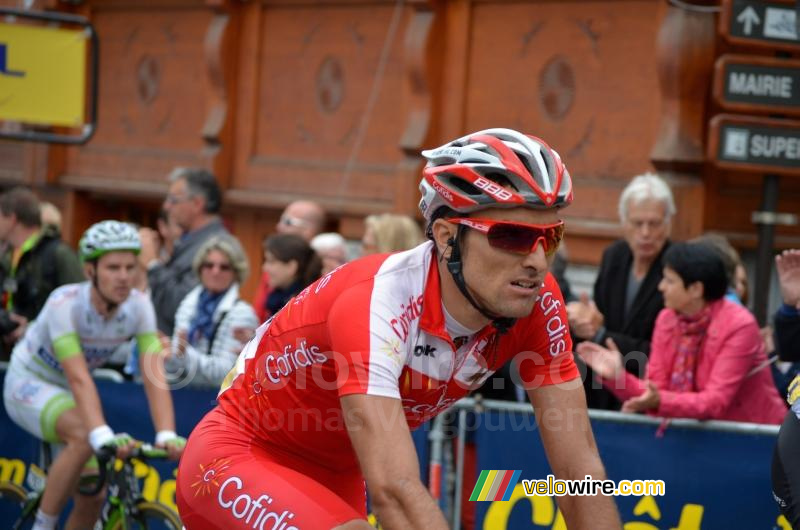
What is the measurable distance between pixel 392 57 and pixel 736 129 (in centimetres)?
464

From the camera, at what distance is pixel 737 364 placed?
6.06m

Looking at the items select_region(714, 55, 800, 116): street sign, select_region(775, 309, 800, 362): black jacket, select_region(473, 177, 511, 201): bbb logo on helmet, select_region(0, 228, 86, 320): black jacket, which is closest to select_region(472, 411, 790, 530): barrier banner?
select_region(775, 309, 800, 362): black jacket

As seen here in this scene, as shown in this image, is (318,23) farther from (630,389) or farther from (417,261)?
(417,261)

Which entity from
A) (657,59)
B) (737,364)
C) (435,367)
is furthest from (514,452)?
(657,59)

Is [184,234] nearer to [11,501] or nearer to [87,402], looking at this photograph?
[11,501]

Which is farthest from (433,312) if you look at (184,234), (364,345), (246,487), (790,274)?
(184,234)

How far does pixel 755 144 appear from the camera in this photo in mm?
7660

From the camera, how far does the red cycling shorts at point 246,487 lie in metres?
3.57

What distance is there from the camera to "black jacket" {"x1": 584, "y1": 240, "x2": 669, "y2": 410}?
263 inches

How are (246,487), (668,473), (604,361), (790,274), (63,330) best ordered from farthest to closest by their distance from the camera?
1. (63,330)
2. (668,473)
3. (604,361)
4. (790,274)
5. (246,487)

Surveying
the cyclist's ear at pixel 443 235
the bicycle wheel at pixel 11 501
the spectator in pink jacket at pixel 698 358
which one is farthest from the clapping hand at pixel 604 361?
the bicycle wheel at pixel 11 501

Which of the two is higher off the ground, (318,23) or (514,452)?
(318,23)

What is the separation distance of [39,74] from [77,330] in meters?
1.58

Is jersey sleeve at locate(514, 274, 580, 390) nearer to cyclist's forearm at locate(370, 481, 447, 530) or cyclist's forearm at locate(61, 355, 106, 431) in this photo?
cyclist's forearm at locate(370, 481, 447, 530)
